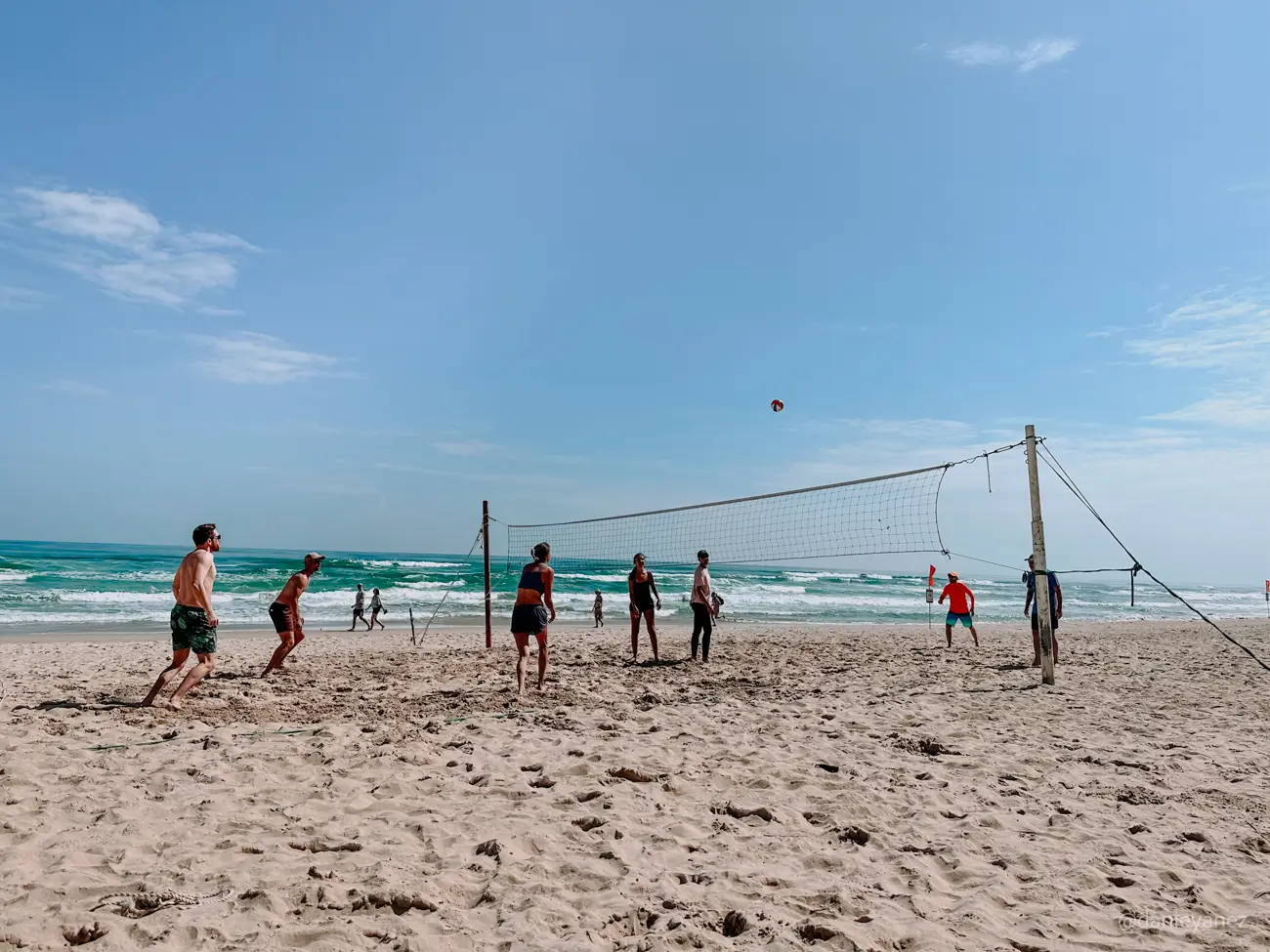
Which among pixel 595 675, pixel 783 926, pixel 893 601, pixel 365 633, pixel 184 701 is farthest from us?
pixel 893 601

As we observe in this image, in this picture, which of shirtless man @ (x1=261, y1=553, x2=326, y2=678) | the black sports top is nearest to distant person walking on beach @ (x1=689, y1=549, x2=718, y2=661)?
the black sports top

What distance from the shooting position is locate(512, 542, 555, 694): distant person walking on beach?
6.34m

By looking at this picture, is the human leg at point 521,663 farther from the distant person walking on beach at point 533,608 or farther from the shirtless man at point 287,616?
the shirtless man at point 287,616

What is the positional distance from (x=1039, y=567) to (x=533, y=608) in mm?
4574

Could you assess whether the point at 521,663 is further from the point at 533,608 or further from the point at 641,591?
the point at 641,591

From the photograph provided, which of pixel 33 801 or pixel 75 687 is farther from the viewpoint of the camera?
pixel 75 687

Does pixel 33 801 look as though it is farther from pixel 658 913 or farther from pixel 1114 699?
pixel 1114 699

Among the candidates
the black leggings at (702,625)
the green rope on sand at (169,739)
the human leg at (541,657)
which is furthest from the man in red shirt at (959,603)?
the green rope on sand at (169,739)

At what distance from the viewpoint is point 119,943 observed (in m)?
2.34

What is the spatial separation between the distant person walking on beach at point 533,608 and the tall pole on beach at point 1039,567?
14.3 ft

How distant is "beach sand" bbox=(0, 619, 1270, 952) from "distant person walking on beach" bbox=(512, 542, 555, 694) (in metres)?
0.44

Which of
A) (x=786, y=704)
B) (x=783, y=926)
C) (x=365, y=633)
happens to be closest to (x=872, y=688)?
(x=786, y=704)

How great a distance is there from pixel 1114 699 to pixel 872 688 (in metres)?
1.95

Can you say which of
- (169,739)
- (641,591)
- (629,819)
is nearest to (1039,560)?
(641,591)
